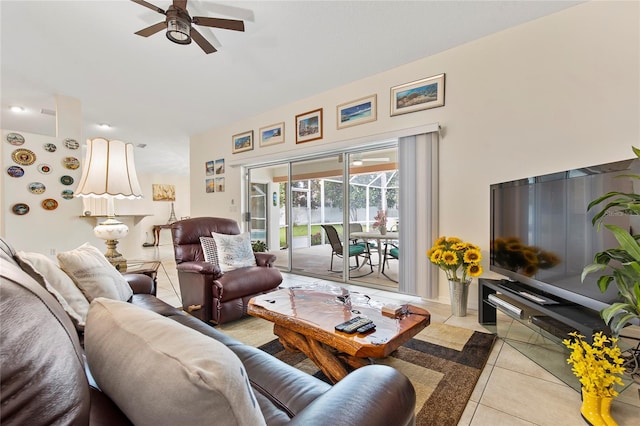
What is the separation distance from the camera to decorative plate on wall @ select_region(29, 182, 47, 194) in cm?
389

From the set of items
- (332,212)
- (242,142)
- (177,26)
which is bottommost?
(332,212)

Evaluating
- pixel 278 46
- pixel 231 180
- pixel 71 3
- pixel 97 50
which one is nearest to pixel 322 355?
pixel 278 46

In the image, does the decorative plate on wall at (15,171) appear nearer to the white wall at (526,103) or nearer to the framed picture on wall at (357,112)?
the white wall at (526,103)

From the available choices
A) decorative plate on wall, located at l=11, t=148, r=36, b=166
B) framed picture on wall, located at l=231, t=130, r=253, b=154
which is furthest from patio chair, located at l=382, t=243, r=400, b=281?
decorative plate on wall, located at l=11, t=148, r=36, b=166

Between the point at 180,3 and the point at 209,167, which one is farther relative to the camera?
the point at 209,167

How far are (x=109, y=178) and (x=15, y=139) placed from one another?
9.86 ft

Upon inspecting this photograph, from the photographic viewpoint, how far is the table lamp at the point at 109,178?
87.9 inches

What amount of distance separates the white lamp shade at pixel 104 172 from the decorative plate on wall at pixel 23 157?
105 inches

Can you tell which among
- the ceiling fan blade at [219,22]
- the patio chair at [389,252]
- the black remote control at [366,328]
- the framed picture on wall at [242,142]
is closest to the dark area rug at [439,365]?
the black remote control at [366,328]

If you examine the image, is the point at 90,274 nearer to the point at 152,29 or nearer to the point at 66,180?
the point at 152,29

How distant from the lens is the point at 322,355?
159 cm

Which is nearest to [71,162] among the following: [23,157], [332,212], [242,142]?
[23,157]

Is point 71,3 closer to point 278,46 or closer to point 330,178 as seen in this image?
point 278,46

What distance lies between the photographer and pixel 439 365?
183cm
